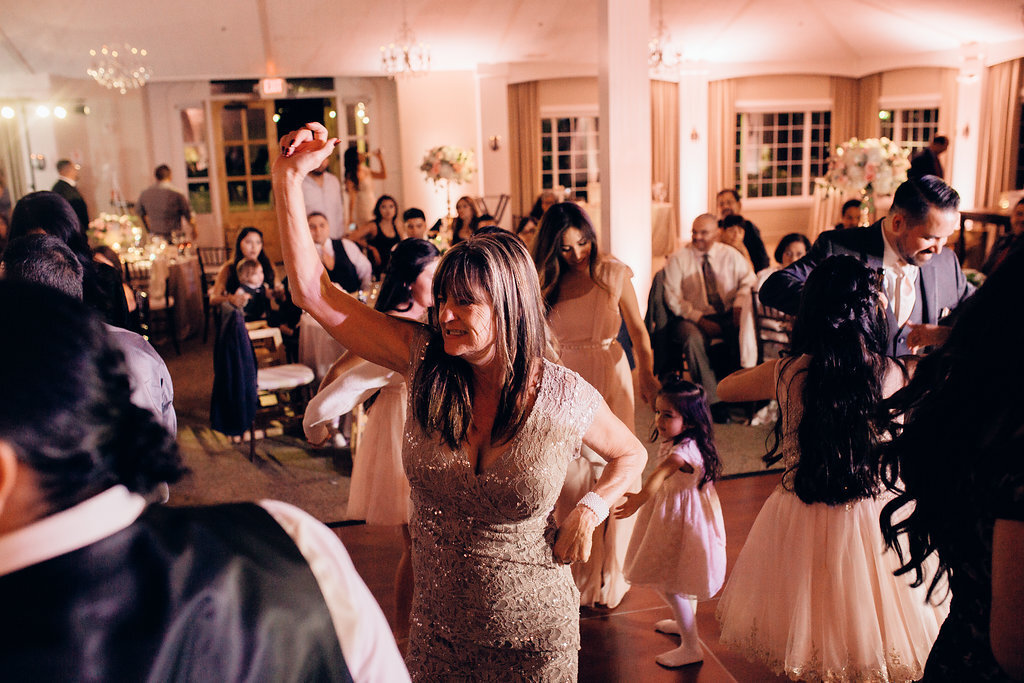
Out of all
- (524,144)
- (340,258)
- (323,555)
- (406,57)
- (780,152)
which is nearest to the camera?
(323,555)

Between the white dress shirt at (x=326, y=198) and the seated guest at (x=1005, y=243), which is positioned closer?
the seated guest at (x=1005, y=243)

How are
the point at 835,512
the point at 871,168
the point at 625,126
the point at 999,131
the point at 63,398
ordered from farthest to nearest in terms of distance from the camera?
the point at 999,131 < the point at 871,168 < the point at 625,126 < the point at 835,512 < the point at 63,398

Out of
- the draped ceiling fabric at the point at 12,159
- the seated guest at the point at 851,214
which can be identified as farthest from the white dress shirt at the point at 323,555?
the draped ceiling fabric at the point at 12,159

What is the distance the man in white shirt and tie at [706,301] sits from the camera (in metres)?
5.66

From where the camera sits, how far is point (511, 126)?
14.2 m

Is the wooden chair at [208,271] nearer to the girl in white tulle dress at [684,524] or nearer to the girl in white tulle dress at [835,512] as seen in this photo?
the girl in white tulle dress at [684,524]

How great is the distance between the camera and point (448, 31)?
11.7 metres

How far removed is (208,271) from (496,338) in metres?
10.0

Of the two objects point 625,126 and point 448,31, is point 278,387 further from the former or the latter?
point 448,31

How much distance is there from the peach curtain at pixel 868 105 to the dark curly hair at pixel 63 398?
55.4ft

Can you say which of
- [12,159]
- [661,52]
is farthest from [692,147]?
[12,159]

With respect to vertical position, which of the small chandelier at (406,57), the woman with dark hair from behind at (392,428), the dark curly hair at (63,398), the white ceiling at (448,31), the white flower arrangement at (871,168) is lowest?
the woman with dark hair from behind at (392,428)

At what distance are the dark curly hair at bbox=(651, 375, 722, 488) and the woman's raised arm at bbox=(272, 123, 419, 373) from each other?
1.21m

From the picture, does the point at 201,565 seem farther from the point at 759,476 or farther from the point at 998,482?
the point at 759,476
